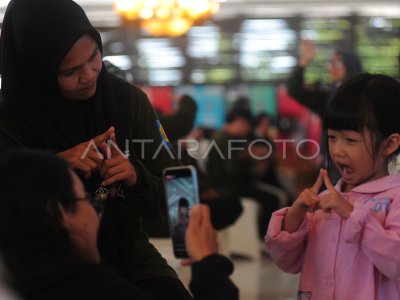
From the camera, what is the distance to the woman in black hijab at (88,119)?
5.49ft

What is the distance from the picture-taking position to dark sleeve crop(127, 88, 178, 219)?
5.72ft

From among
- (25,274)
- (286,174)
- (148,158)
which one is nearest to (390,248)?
(148,158)

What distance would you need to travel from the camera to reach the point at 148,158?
183 centimetres

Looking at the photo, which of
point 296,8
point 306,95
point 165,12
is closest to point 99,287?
point 306,95

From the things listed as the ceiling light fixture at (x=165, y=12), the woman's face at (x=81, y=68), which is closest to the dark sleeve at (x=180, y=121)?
the woman's face at (x=81, y=68)

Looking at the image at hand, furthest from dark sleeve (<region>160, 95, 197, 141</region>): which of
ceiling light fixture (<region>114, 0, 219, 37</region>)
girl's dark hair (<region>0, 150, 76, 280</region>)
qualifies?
ceiling light fixture (<region>114, 0, 219, 37</region>)

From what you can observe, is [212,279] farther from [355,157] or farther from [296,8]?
[296,8]

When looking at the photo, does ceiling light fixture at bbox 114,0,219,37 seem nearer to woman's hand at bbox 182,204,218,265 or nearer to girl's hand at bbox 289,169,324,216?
girl's hand at bbox 289,169,324,216

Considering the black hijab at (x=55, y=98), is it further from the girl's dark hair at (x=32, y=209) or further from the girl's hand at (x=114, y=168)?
the girl's dark hair at (x=32, y=209)

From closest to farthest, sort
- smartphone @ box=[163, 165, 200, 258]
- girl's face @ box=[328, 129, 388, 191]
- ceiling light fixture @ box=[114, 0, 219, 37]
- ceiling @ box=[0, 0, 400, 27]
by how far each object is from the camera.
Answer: girl's face @ box=[328, 129, 388, 191] → smartphone @ box=[163, 165, 200, 258] → ceiling light fixture @ box=[114, 0, 219, 37] → ceiling @ box=[0, 0, 400, 27]

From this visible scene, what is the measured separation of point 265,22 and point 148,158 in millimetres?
6396

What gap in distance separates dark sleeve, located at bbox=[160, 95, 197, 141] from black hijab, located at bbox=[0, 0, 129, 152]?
94 centimetres

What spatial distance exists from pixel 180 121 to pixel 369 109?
4.38 ft

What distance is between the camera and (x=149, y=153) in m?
1.82
